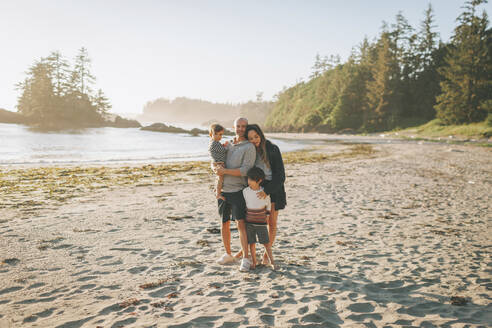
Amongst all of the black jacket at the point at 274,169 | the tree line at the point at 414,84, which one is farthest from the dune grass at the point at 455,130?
the black jacket at the point at 274,169

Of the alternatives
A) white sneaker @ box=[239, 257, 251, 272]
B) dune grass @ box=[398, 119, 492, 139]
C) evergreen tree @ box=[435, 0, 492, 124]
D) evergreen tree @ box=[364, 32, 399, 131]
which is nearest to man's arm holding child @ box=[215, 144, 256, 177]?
white sneaker @ box=[239, 257, 251, 272]

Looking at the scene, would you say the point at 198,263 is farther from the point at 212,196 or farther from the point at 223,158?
the point at 212,196

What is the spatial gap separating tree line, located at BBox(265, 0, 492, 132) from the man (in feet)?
148

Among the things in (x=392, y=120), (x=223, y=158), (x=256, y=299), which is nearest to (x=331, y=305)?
(x=256, y=299)

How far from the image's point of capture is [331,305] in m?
3.73

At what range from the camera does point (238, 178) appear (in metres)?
4.40

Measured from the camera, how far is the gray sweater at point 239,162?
4.21 m

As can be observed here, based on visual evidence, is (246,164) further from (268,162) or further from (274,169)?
(274,169)

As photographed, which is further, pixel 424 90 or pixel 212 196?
pixel 424 90

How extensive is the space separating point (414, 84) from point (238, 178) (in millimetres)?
71842

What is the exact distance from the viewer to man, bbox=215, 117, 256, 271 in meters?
4.23

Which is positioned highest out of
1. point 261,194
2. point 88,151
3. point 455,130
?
point 455,130

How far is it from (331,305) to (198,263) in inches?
86.0

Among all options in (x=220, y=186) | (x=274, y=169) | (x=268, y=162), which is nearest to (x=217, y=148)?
(x=220, y=186)
